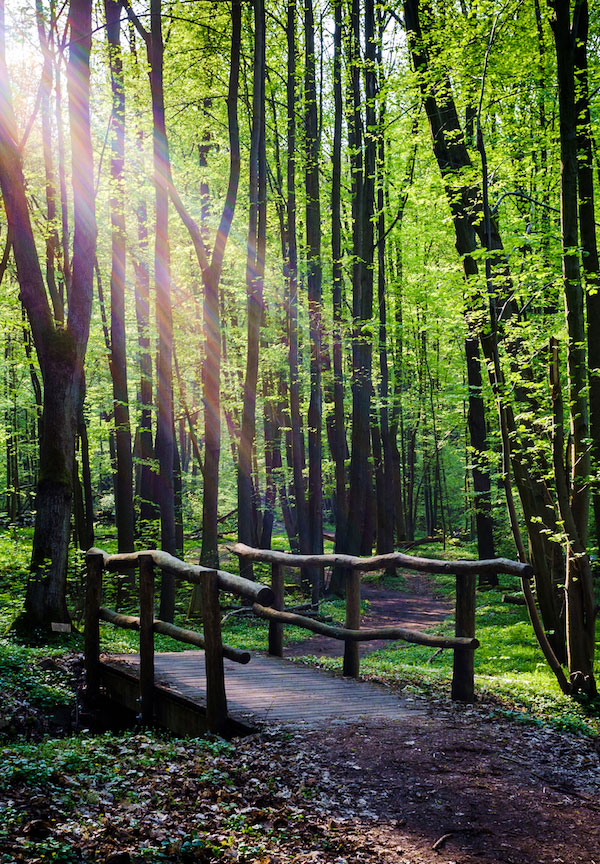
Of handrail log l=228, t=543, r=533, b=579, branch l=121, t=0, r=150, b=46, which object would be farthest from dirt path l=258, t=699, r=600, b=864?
branch l=121, t=0, r=150, b=46

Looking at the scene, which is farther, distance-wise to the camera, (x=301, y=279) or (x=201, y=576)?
(x=301, y=279)

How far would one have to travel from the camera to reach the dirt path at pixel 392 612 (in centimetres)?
1347

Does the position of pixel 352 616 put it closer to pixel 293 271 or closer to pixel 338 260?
pixel 338 260

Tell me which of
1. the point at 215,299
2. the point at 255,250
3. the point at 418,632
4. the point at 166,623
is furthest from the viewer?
the point at 255,250

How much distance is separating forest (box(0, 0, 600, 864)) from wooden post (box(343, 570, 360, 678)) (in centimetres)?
76

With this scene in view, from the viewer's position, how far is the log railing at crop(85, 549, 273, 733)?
19.4ft

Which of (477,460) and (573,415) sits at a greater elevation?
(573,415)

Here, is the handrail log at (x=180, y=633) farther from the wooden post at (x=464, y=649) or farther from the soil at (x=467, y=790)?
the wooden post at (x=464, y=649)

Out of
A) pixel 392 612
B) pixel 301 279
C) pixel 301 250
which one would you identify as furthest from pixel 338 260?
pixel 392 612

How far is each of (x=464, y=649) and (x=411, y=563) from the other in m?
0.98

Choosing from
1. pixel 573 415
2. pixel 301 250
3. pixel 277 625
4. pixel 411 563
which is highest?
pixel 301 250

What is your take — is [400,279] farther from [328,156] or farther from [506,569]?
[506,569]

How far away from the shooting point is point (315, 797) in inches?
177

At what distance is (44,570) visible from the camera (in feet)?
31.6
